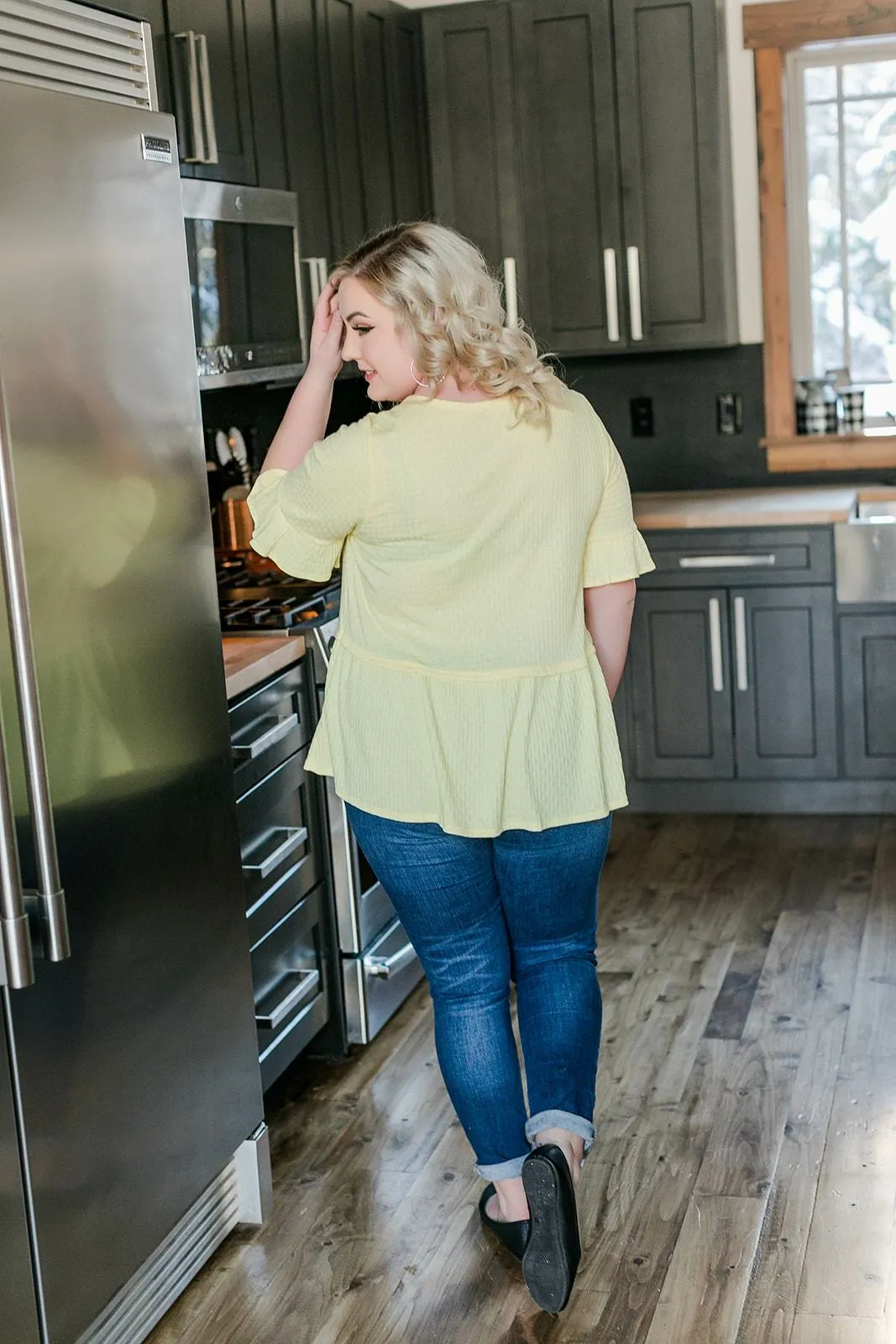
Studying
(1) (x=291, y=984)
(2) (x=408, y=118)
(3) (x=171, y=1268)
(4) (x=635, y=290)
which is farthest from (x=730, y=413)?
(3) (x=171, y=1268)

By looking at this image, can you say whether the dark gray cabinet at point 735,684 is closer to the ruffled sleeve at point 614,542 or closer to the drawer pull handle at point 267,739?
the drawer pull handle at point 267,739

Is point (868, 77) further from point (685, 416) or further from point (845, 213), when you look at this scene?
point (685, 416)

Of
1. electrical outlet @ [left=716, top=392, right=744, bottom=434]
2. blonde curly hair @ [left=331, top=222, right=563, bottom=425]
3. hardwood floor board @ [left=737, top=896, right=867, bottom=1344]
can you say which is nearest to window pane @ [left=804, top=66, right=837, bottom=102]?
electrical outlet @ [left=716, top=392, right=744, bottom=434]

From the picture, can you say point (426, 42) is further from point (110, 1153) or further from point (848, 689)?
point (110, 1153)

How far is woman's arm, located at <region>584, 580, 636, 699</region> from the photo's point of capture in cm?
225

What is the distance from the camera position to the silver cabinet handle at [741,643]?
175 inches

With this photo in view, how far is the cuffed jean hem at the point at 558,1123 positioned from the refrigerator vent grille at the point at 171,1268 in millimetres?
530

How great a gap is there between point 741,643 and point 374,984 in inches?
69.9

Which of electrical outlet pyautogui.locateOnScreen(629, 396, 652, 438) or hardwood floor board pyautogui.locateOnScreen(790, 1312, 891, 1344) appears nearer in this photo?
hardwood floor board pyautogui.locateOnScreen(790, 1312, 891, 1344)

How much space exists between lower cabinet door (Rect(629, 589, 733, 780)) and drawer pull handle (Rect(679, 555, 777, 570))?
72 millimetres

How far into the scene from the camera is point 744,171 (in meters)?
4.77

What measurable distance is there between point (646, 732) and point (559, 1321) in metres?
2.58

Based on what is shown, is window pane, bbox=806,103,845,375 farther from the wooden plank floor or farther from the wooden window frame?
the wooden plank floor

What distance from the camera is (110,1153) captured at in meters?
2.07
